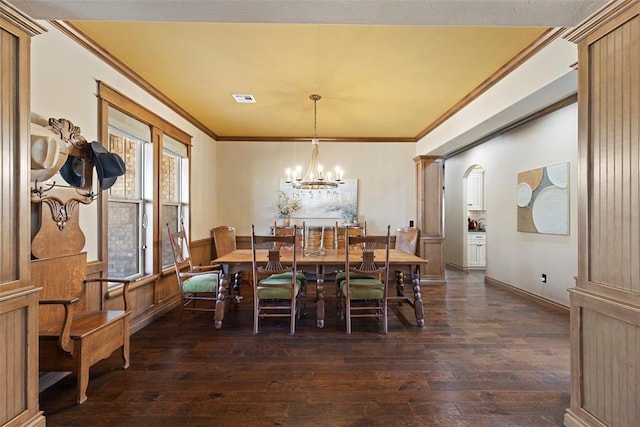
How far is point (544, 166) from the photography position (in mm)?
4238

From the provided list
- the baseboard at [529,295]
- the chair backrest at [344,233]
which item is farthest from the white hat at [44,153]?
the baseboard at [529,295]

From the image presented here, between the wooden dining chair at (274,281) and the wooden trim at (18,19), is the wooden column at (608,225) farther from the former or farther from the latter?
the wooden trim at (18,19)

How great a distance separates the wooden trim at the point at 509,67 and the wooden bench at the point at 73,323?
3883 millimetres

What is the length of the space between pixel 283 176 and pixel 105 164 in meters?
3.54

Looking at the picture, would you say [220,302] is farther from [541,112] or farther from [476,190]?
[476,190]

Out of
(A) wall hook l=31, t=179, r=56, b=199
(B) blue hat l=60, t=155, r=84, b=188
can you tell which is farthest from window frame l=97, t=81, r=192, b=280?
(A) wall hook l=31, t=179, r=56, b=199

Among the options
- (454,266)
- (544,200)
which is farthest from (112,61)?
(454,266)

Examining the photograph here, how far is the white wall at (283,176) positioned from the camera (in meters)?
5.86

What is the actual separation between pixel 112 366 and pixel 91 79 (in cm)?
241

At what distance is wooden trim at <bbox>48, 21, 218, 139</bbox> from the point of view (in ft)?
7.86

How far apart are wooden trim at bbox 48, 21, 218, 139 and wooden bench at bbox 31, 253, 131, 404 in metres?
1.71

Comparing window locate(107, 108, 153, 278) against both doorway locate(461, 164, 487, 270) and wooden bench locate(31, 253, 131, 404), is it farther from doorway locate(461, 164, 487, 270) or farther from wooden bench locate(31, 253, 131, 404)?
doorway locate(461, 164, 487, 270)

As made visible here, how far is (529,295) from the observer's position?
4.49 metres

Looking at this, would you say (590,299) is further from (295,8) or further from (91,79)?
(91,79)
